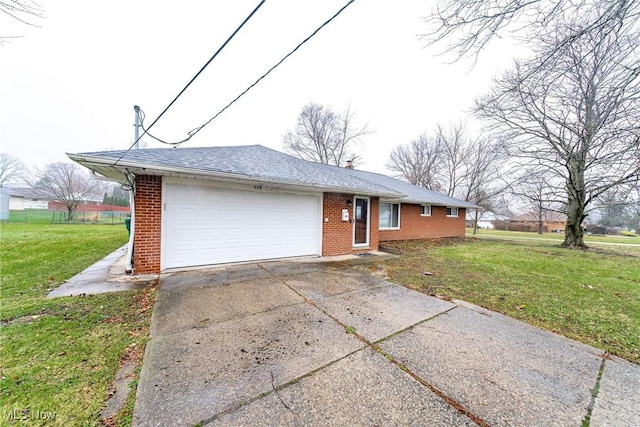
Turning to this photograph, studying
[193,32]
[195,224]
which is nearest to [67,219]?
[195,224]

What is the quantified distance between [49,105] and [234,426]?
12.2 metres

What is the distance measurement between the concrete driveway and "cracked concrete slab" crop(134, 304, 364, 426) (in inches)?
0.4

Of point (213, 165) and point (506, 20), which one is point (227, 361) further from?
point (506, 20)

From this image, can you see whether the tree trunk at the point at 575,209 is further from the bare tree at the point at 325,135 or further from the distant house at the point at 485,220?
the distant house at the point at 485,220

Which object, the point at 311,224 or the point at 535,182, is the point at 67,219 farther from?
the point at 535,182

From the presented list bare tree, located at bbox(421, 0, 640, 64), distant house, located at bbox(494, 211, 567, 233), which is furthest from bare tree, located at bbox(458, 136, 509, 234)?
bare tree, located at bbox(421, 0, 640, 64)

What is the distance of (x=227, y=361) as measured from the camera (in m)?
2.44

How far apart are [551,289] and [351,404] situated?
5724mm

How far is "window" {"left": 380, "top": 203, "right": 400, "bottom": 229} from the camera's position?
12071 millimetres

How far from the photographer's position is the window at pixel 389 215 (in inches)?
475

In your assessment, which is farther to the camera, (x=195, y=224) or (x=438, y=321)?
(x=195, y=224)

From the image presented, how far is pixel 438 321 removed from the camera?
3.43m

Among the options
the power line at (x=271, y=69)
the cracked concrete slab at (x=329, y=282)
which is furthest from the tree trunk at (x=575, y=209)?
the power line at (x=271, y=69)

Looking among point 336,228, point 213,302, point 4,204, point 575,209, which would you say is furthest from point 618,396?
point 4,204
